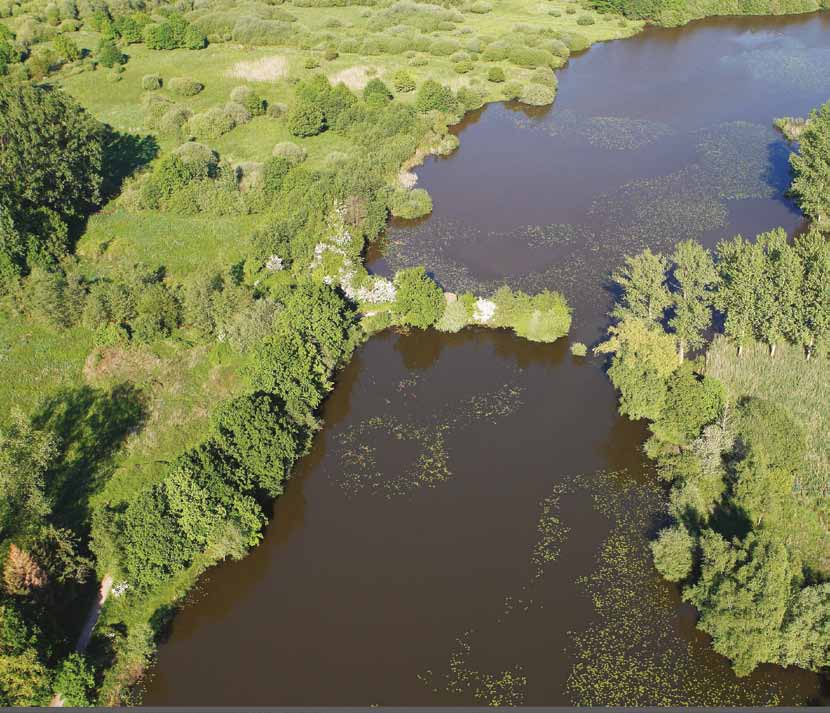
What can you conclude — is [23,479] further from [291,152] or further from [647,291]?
[291,152]

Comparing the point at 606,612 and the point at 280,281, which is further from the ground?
the point at 280,281

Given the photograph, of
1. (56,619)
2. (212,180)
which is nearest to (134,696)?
(56,619)

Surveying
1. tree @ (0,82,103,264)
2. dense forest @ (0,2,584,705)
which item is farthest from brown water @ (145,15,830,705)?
tree @ (0,82,103,264)

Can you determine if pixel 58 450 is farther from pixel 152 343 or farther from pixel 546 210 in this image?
pixel 546 210

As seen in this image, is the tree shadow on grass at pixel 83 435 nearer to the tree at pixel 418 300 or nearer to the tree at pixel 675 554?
the tree at pixel 418 300

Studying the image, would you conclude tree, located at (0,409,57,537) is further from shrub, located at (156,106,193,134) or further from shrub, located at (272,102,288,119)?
shrub, located at (272,102,288,119)

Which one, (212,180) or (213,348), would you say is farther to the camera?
(212,180)

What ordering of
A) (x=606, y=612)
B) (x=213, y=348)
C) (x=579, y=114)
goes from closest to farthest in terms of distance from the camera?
(x=606, y=612) < (x=213, y=348) < (x=579, y=114)
